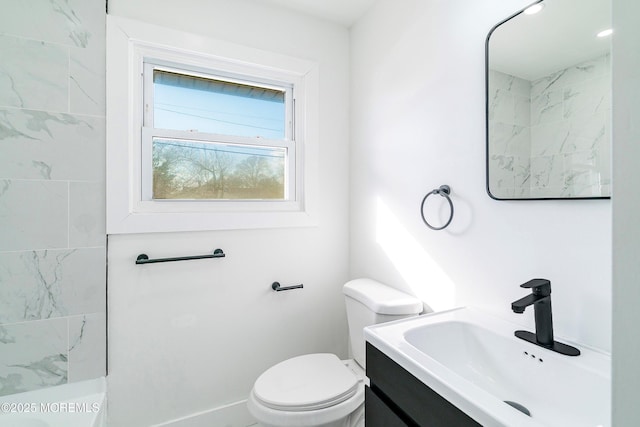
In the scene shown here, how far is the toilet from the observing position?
3.87 feet

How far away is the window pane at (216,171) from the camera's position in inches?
63.9

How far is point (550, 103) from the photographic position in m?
0.94

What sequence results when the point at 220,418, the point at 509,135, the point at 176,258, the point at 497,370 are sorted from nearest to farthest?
the point at 497,370
the point at 509,135
the point at 176,258
the point at 220,418

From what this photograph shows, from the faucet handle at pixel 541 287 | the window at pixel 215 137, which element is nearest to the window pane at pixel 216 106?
the window at pixel 215 137

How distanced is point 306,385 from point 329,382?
0.34 ft

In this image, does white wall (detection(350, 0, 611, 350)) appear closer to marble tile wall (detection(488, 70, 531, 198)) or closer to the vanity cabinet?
marble tile wall (detection(488, 70, 531, 198))

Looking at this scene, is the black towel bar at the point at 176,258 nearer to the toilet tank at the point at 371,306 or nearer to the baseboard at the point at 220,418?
the toilet tank at the point at 371,306

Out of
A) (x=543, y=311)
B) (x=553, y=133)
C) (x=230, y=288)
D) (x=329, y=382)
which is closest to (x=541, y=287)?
(x=543, y=311)

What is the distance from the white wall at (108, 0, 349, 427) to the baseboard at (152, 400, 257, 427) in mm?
31

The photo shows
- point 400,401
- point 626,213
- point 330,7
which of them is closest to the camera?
point 626,213

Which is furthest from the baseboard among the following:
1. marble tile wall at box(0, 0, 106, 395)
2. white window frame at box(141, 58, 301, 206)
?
white window frame at box(141, 58, 301, 206)

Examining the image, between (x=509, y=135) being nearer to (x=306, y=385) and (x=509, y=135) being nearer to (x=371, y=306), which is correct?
(x=371, y=306)

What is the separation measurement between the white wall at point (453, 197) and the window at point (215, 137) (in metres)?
0.51

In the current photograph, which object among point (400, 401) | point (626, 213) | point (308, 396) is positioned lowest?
point (308, 396)
